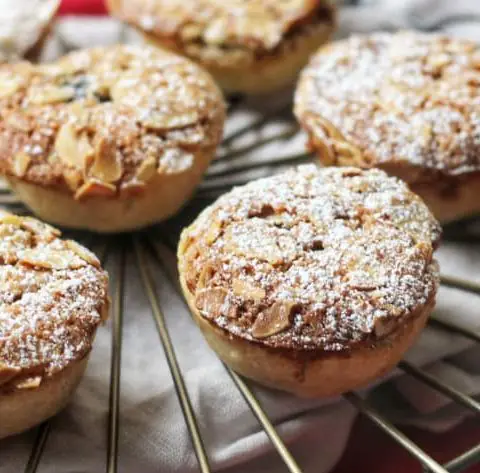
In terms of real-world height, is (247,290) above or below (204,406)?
above

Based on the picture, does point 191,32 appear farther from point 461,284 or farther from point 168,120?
point 461,284

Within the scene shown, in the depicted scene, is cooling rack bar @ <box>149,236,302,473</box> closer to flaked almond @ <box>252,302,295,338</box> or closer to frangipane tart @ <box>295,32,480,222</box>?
flaked almond @ <box>252,302,295,338</box>

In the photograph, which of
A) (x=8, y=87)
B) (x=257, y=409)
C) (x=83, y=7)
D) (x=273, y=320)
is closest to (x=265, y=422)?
(x=257, y=409)

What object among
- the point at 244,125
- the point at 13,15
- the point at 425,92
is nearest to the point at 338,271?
the point at 425,92

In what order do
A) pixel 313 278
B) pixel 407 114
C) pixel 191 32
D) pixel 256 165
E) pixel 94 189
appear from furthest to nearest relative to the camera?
pixel 191 32 < pixel 256 165 < pixel 407 114 < pixel 94 189 < pixel 313 278

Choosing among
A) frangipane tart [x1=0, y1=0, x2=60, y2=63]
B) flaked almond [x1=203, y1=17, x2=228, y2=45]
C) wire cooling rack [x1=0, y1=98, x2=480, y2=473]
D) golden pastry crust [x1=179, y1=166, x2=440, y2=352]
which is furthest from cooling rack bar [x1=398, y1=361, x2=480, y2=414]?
frangipane tart [x1=0, y1=0, x2=60, y2=63]

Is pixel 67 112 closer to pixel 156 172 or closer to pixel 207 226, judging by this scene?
pixel 156 172
